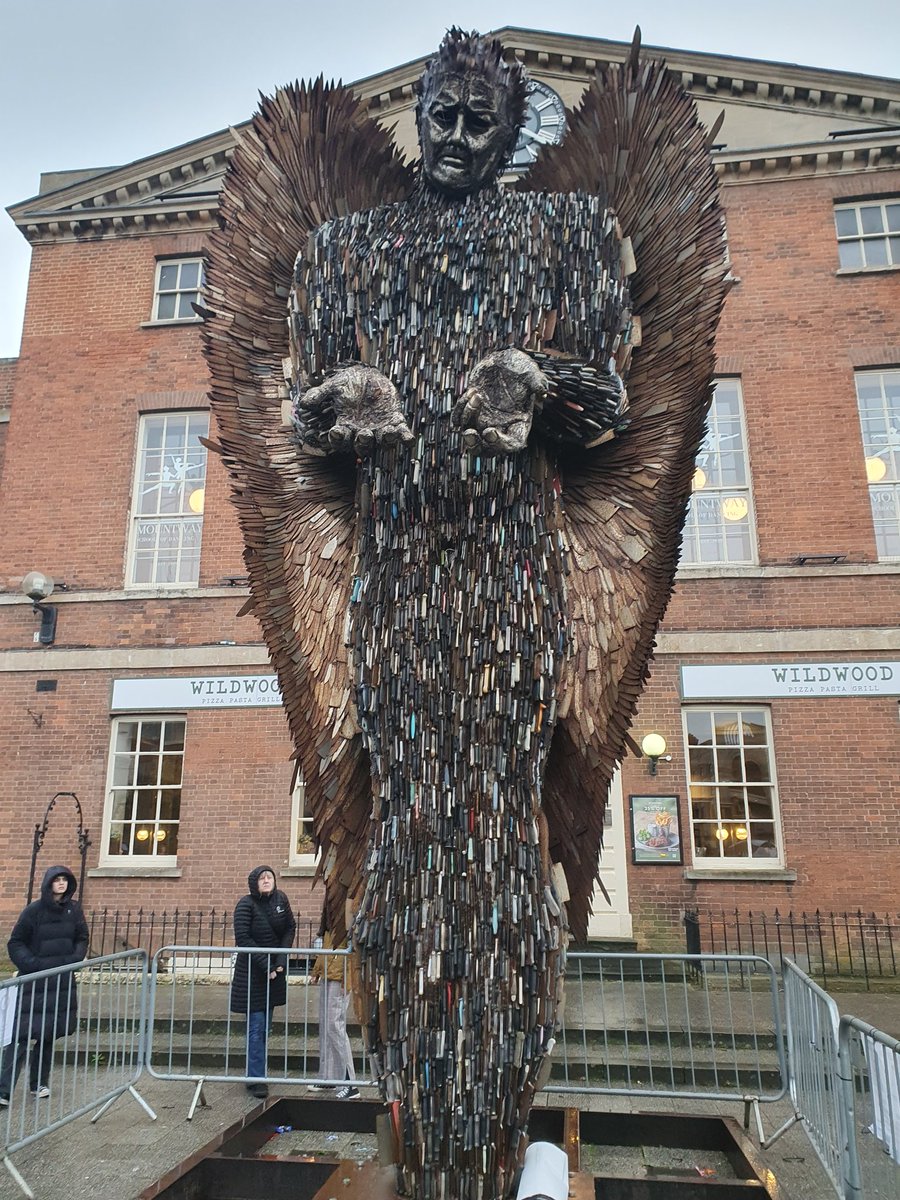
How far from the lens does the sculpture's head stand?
2.78m

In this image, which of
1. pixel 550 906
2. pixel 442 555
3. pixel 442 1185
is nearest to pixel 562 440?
pixel 442 555

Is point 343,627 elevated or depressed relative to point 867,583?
depressed

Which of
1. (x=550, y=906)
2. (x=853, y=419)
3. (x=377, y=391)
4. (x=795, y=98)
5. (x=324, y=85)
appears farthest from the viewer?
(x=795, y=98)

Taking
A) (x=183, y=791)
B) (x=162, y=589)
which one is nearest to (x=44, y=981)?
(x=183, y=791)

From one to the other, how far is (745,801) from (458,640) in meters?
8.47

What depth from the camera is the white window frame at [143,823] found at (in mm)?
10359

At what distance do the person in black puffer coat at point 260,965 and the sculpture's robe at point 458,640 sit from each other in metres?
3.15

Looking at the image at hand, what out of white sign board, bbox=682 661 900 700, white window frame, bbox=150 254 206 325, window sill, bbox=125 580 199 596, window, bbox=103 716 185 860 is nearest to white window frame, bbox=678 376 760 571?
white sign board, bbox=682 661 900 700

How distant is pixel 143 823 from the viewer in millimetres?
10570

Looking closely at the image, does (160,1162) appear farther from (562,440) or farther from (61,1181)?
(562,440)

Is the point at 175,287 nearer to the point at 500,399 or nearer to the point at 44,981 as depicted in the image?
the point at 44,981

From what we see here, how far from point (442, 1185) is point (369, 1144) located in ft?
7.49

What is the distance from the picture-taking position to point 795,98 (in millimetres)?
11859

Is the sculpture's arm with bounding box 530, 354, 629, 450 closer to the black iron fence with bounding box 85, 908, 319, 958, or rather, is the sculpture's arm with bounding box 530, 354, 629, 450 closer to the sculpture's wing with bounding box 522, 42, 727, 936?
the sculpture's wing with bounding box 522, 42, 727, 936
